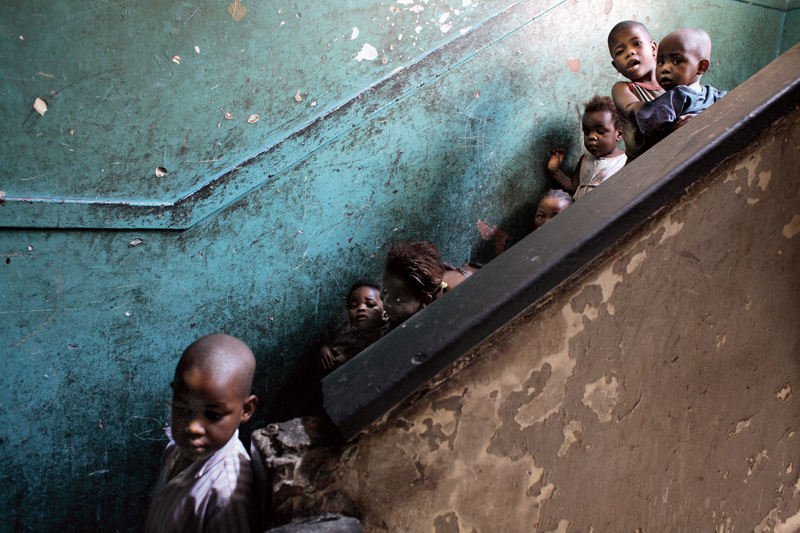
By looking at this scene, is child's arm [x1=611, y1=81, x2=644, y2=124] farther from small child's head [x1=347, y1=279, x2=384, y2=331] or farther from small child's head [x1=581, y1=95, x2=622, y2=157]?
small child's head [x1=347, y1=279, x2=384, y2=331]

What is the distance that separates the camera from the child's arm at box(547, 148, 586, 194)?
2865mm

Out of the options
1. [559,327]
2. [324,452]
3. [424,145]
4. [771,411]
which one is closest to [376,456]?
[324,452]

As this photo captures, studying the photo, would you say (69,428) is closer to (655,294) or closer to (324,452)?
(324,452)

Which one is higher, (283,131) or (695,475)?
(283,131)

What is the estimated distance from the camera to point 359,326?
233 cm

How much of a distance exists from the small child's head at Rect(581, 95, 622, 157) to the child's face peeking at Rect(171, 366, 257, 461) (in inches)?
93.2

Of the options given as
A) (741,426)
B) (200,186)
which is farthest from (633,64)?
(200,186)

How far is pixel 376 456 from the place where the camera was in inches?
39.2

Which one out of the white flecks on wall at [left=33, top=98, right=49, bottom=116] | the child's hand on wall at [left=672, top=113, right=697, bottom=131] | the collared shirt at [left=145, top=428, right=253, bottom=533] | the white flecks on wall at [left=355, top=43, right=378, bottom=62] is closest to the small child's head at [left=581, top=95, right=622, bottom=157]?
the child's hand on wall at [left=672, top=113, right=697, bottom=131]

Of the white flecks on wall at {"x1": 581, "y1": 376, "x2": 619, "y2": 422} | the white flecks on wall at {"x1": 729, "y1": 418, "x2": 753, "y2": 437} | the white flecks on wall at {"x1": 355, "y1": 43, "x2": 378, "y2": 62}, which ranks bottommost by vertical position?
the white flecks on wall at {"x1": 729, "y1": 418, "x2": 753, "y2": 437}

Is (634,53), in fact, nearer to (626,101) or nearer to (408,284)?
(626,101)

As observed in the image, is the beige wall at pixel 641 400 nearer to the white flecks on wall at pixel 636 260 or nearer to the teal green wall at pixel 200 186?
the white flecks on wall at pixel 636 260

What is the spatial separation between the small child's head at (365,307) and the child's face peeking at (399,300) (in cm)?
21

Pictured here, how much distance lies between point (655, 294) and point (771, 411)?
2.01 feet
